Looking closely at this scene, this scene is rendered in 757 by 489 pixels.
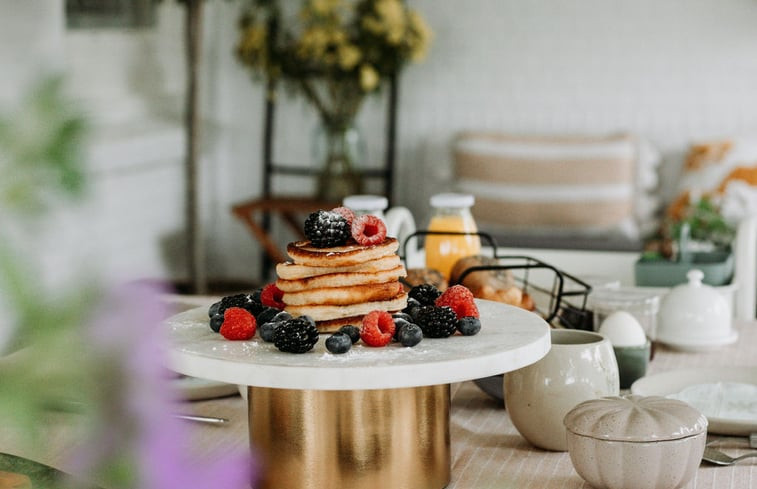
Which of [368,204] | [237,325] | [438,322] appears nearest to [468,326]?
[438,322]

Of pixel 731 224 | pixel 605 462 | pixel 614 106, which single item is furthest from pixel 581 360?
pixel 614 106

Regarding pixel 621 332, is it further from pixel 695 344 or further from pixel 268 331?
pixel 268 331

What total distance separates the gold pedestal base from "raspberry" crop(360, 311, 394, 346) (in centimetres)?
6

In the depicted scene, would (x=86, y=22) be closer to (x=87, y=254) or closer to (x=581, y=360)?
(x=581, y=360)

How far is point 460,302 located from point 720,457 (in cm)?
→ 37

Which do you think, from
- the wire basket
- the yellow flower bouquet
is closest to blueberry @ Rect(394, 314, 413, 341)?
the wire basket

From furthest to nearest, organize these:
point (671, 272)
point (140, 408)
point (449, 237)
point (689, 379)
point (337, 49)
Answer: point (337, 49)
point (671, 272)
point (449, 237)
point (689, 379)
point (140, 408)

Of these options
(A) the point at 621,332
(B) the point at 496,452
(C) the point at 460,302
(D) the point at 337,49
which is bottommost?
(B) the point at 496,452

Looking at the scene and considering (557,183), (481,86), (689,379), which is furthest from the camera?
(481,86)

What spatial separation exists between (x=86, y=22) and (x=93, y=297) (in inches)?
190

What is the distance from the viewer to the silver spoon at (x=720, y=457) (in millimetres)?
1250

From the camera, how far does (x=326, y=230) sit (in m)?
1.24

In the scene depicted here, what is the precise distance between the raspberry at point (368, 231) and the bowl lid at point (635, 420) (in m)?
0.31

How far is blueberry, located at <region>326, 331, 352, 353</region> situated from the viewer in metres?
1.08
